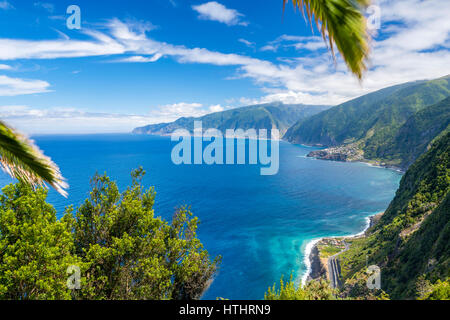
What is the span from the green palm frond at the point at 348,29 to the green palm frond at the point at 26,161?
11.8 ft

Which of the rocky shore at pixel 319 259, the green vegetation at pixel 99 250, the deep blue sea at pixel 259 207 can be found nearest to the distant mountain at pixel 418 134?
the deep blue sea at pixel 259 207

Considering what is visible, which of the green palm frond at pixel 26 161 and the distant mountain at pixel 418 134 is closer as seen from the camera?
the green palm frond at pixel 26 161

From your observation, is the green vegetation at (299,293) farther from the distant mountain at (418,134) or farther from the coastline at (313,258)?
the distant mountain at (418,134)

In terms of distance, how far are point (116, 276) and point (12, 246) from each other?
5.45m

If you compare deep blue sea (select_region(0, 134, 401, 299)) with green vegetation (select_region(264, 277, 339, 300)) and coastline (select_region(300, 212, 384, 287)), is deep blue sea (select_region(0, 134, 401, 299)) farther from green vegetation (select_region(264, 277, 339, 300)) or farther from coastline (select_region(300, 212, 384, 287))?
green vegetation (select_region(264, 277, 339, 300))

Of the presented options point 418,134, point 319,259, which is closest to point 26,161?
point 319,259

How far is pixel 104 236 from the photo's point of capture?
15.2 metres

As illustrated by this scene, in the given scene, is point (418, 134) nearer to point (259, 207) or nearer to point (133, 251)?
point (259, 207)

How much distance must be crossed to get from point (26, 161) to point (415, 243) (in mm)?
50045

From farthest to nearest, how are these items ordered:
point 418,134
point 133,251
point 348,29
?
point 418,134
point 133,251
point 348,29

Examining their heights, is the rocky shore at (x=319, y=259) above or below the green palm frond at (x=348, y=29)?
below

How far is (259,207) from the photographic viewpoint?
320 feet

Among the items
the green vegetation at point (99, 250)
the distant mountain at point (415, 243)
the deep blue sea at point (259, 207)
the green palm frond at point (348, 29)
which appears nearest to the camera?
the green palm frond at point (348, 29)

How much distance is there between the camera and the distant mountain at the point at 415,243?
29562mm
